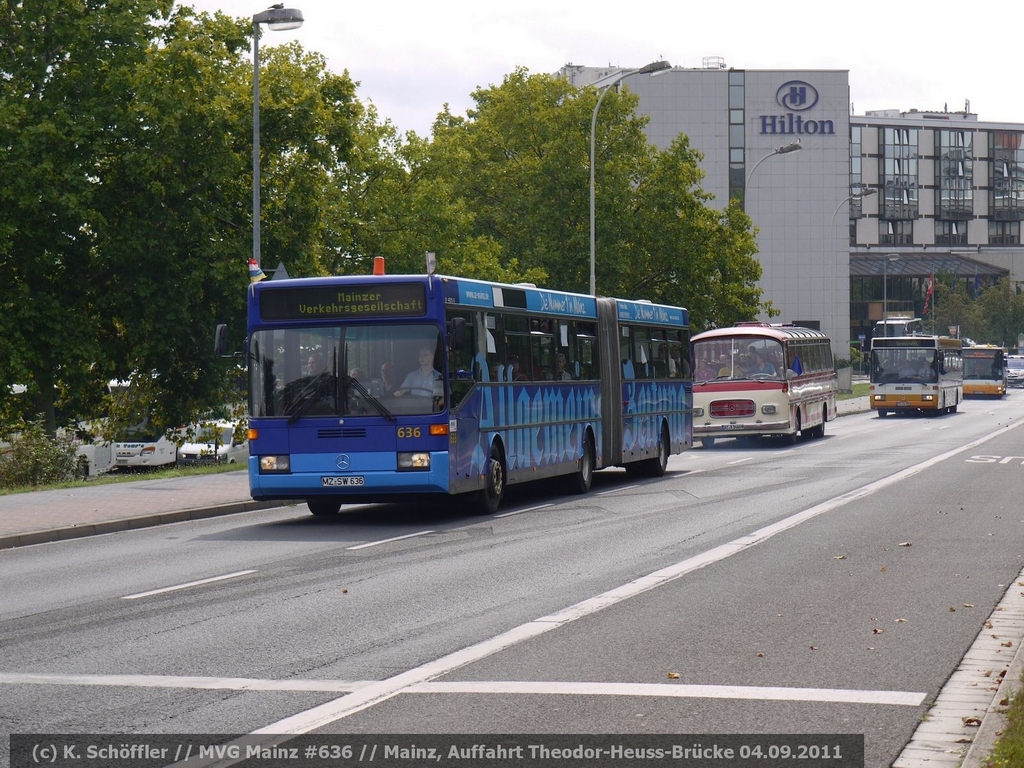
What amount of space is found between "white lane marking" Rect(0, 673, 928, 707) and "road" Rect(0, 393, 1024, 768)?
0.08ft

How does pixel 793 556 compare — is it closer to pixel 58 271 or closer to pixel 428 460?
pixel 428 460

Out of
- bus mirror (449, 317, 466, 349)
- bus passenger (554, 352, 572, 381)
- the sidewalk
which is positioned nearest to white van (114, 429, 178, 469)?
the sidewalk

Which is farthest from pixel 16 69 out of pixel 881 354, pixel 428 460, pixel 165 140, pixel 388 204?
pixel 881 354

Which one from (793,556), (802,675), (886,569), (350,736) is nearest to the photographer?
(350,736)

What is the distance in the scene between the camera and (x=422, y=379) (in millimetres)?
17375

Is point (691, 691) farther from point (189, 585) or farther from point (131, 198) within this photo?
point (131, 198)

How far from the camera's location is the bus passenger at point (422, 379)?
1736 cm

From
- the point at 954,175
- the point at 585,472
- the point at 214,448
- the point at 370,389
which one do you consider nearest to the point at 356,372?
the point at 370,389

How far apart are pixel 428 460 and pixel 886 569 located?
6068mm

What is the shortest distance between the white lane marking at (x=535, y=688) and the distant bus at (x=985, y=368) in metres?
73.3

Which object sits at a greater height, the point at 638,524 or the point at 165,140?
the point at 165,140

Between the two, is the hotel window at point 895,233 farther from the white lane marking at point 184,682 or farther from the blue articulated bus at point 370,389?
the white lane marking at point 184,682

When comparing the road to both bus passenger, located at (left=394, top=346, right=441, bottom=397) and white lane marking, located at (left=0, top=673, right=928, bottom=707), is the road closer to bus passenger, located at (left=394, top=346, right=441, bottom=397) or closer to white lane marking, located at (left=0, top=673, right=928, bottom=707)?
white lane marking, located at (left=0, top=673, right=928, bottom=707)

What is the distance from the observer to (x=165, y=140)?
36.6m
